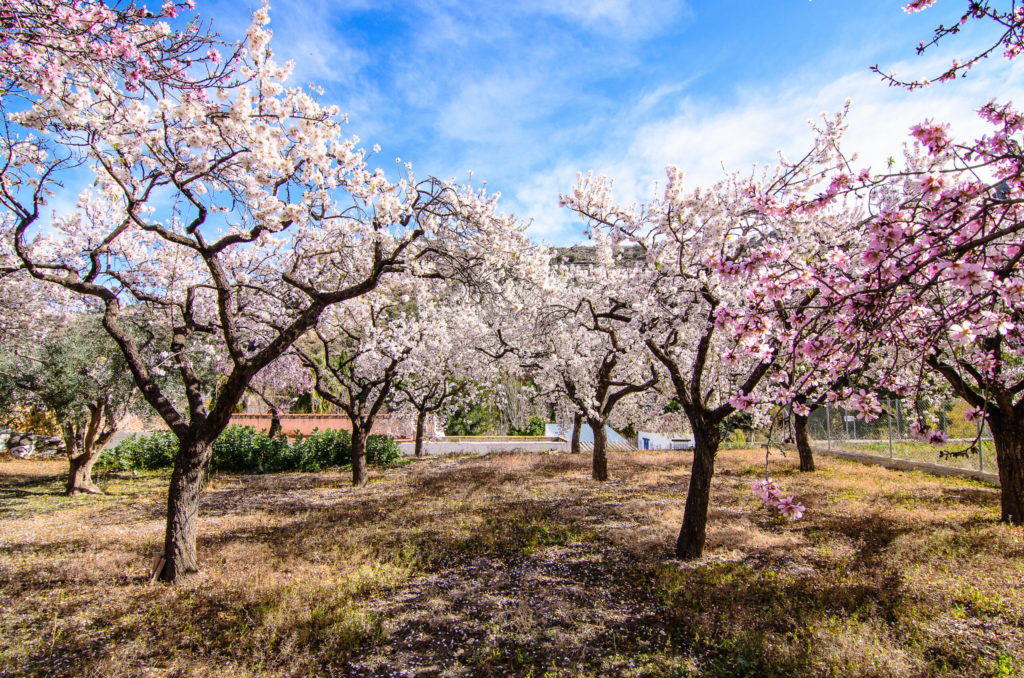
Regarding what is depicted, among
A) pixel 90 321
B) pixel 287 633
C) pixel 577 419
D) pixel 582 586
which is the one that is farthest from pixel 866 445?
pixel 90 321

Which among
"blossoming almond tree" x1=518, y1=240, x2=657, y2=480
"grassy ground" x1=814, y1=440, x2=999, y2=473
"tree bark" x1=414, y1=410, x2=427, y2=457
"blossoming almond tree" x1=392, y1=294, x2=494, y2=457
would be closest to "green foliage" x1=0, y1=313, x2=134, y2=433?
"blossoming almond tree" x1=392, y1=294, x2=494, y2=457

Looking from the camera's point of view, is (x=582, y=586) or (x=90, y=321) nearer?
(x=582, y=586)

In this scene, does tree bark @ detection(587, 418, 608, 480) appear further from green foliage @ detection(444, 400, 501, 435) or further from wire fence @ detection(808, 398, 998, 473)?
green foliage @ detection(444, 400, 501, 435)

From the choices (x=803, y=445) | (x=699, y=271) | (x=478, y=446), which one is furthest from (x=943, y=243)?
(x=478, y=446)

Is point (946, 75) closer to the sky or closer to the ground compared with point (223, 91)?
closer to the ground

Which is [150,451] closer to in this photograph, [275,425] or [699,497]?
[275,425]

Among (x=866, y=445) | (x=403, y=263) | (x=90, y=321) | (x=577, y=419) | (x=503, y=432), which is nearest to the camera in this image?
(x=403, y=263)

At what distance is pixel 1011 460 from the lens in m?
9.36

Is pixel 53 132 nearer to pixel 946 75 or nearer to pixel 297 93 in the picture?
pixel 297 93

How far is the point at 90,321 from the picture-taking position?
1530cm

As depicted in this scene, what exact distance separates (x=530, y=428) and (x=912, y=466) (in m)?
19.9

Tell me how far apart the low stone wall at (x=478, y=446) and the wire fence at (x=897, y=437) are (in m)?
12.8

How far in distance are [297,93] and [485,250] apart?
3.43 m

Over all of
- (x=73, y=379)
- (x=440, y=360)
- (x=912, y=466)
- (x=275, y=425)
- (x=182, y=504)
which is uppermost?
(x=440, y=360)
